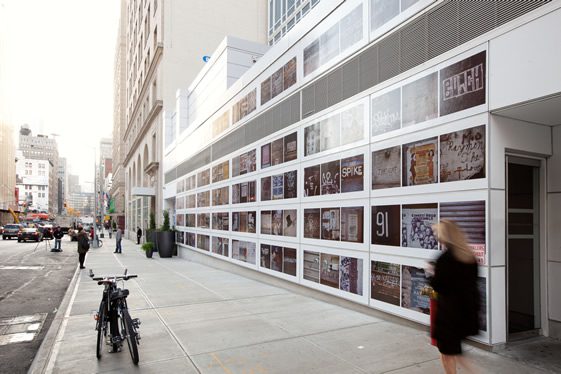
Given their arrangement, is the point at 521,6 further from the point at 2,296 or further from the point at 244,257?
the point at 2,296

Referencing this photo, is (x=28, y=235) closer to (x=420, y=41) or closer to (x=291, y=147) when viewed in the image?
(x=291, y=147)

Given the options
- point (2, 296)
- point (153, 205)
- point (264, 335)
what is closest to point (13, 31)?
point (153, 205)

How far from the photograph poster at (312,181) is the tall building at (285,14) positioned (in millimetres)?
12211

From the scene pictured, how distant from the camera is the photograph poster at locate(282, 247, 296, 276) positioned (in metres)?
11.1

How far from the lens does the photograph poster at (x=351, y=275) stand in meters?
8.36

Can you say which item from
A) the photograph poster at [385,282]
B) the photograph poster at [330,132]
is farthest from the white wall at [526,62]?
the photograph poster at [330,132]

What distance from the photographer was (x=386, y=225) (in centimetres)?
769

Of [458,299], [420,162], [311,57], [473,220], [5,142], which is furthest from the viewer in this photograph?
[5,142]

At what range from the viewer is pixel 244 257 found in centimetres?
1457

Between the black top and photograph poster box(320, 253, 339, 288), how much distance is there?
5170 mm

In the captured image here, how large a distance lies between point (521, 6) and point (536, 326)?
4.93 metres

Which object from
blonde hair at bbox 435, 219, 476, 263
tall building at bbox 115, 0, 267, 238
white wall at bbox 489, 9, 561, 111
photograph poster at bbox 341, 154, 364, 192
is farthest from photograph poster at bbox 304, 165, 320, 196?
tall building at bbox 115, 0, 267, 238

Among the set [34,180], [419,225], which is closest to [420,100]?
[419,225]

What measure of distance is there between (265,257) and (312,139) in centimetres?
450
